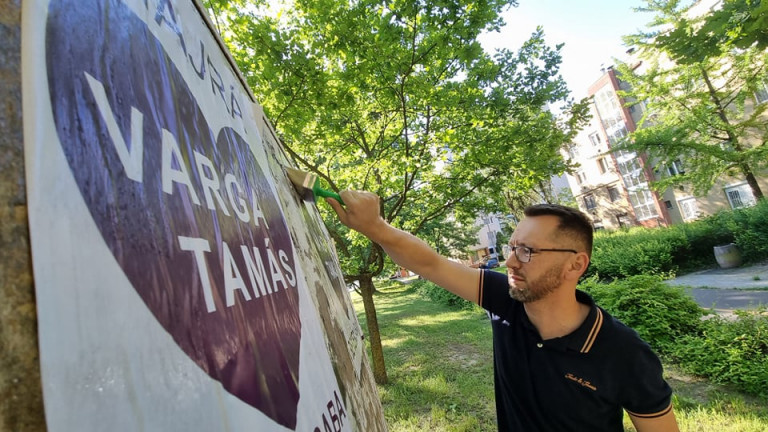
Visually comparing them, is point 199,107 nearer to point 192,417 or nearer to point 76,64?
point 76,64

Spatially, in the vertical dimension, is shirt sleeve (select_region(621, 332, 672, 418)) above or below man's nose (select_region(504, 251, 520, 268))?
below

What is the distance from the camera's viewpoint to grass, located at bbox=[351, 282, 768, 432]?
4523 millimetres

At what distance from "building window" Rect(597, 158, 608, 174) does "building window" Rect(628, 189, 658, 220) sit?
3.31 meters

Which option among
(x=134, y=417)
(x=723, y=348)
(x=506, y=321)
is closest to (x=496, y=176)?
(x=723, y=348)

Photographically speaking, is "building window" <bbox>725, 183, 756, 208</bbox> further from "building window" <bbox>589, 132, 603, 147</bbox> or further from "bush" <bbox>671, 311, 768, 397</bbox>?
"bush" <bbox>671, 311, 768, 397</bbox>

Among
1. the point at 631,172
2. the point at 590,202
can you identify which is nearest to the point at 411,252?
the point at 631,172

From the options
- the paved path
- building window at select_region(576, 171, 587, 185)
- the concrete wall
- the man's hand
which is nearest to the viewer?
the concrete wall

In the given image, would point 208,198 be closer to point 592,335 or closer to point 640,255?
point 592,335

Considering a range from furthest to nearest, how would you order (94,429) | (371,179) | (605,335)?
(371,179) → (605,335) → (94,429)

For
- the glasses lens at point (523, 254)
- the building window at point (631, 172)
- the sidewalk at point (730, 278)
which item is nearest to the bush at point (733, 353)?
the glasses lens at point (523, 254)

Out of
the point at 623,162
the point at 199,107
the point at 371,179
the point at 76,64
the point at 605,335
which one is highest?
the point at 623,162

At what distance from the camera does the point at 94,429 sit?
0.42 metres

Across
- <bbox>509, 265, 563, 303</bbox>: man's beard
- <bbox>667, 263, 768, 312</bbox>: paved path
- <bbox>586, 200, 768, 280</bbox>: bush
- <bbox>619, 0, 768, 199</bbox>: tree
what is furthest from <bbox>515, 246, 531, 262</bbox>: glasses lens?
<bbox>619, 0, 768, 199</bbox>: tree

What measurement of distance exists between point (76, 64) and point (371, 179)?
712cm
